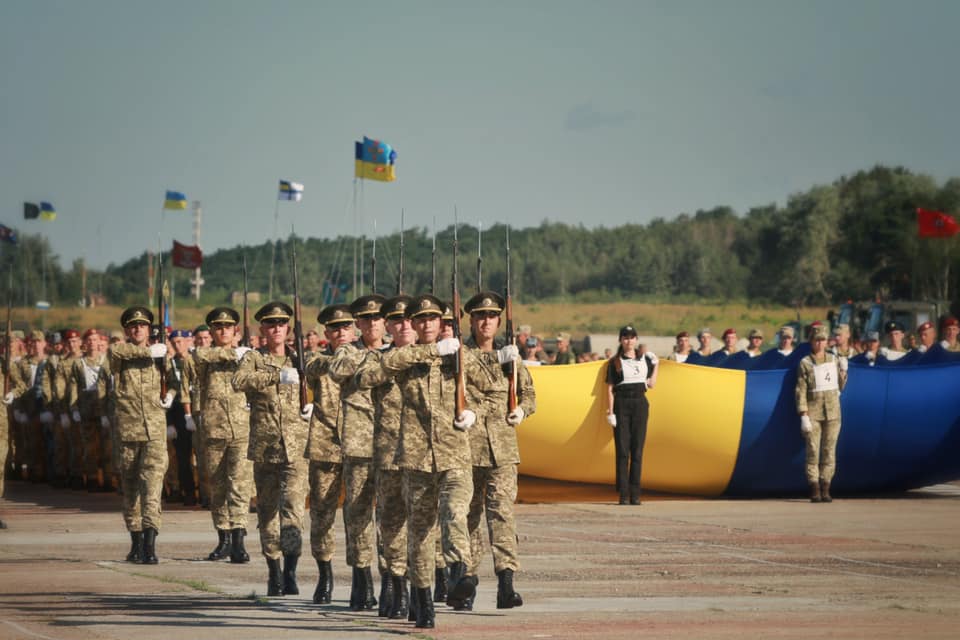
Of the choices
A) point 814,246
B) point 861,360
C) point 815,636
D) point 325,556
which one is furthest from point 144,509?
point 814,246

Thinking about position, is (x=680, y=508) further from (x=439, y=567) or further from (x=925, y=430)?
(x=439, y=567)

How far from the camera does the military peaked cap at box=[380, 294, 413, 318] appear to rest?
10.4 metres

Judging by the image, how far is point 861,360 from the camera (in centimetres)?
2255

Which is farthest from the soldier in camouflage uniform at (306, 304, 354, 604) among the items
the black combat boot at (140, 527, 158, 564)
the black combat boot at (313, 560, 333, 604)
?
the black combat boot at (140, 527, 158, 564)

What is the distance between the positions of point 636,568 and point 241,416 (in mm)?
3527

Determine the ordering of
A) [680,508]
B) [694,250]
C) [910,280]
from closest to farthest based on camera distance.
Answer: [680,508] → [910,280] → [694,250]

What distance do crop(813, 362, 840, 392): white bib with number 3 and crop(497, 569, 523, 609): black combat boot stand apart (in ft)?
29.5

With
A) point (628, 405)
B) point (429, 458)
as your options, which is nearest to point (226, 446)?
point (429, 458)

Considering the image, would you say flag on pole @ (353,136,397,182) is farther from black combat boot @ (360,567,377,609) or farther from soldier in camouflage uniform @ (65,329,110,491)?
black combat boot @ (360,567,377,609)

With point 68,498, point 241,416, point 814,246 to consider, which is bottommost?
point 68,498

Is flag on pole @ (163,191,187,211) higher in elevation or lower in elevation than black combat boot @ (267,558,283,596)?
higher

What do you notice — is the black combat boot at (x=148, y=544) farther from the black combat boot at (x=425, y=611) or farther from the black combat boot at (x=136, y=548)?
the black combat boot at (x=425, y=611)

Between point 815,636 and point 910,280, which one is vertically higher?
point 910,280

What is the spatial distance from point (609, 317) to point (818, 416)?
92.3m
